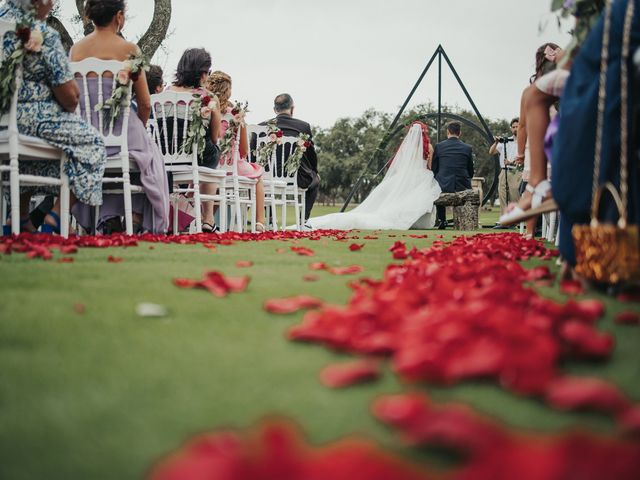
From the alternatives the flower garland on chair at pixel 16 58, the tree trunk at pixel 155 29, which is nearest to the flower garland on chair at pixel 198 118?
the flower garland on chair at pixel 16 58

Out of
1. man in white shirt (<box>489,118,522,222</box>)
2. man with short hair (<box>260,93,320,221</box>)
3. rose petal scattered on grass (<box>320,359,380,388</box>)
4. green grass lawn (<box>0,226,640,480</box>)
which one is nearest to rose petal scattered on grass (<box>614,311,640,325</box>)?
green grass lawn (<box>0,226,640,480</box>)

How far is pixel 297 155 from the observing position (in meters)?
8.45

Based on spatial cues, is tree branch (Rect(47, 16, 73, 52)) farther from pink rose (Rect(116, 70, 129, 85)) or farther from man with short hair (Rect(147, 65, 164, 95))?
pink rose (Rect(116, 70, 129, 85))

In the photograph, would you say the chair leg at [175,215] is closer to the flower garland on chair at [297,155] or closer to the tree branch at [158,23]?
the flower garland on chair at [297,155]

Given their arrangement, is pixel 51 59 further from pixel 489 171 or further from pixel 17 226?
pixel 489 171

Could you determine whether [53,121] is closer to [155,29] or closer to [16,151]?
[16,151]

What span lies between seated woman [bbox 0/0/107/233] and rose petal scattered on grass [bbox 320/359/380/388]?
375 centimetres

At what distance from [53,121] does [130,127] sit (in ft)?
3.08

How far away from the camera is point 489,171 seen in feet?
131

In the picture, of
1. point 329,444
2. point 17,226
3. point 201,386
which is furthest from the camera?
point 17,226

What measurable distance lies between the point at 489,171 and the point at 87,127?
38493mm

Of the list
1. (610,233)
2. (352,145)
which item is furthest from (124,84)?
(352,145)

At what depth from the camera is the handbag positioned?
1.67m

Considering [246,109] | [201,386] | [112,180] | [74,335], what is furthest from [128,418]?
[246,109]
